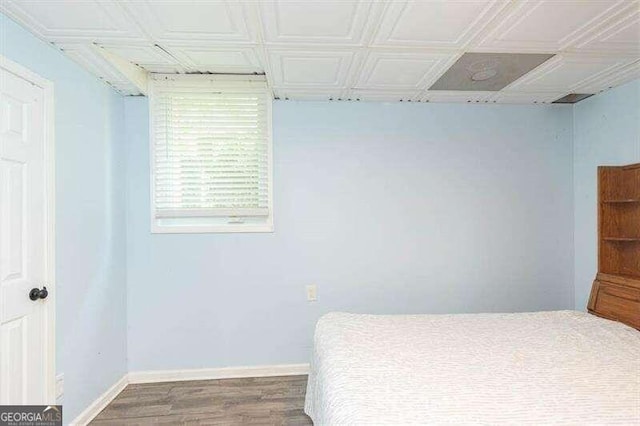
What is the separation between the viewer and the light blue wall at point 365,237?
2.75 metres

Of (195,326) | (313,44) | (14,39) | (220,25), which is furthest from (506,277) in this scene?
(14,39)

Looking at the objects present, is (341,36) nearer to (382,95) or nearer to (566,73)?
(382,95)

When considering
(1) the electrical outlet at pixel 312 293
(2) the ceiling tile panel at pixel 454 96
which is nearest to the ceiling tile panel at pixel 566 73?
(2) the ceiling tile panel at pixel 454 96

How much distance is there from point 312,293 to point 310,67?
170 cm

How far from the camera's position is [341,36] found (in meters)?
1.84

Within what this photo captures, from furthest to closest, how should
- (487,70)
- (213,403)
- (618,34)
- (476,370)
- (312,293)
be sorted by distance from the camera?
(312,293) → (213,403) → (487,70) → (618,34) → (476,370)

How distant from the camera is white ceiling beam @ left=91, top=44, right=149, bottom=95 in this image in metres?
2.05

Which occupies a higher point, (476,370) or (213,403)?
(476,370)

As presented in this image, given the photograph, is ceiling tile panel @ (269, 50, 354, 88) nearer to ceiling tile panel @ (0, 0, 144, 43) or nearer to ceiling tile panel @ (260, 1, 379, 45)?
ceiling tile panel @ (260, 1, 379, 45)

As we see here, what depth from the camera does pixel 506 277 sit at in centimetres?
295

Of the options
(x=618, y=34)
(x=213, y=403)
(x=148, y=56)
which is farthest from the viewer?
(x=213, y=403)

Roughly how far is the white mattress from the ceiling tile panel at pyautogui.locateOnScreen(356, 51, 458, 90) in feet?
5.30

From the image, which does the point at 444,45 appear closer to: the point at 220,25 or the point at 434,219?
the point at 220,25

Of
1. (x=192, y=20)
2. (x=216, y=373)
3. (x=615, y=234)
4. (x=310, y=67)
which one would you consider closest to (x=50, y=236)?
(x=192, y=20)
